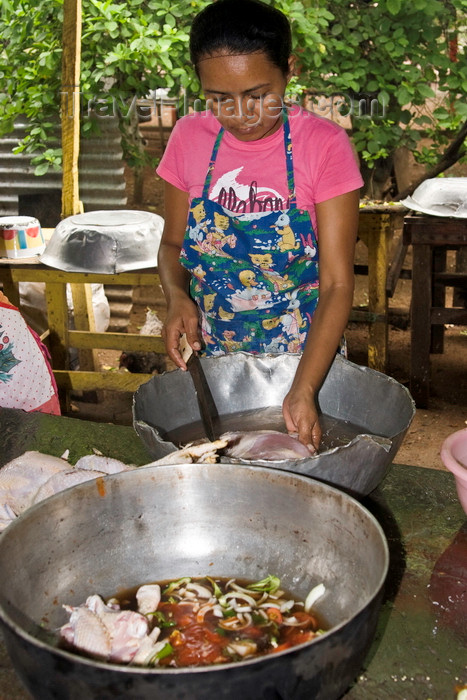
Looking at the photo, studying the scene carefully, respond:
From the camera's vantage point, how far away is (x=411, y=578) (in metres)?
1.52

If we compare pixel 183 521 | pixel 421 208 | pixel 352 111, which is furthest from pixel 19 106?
pixel 183 521

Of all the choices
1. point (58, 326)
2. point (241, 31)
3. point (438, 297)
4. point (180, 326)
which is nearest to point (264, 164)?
point (241, 31)

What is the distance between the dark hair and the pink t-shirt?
0.22 m

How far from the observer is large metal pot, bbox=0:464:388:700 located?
131 cm

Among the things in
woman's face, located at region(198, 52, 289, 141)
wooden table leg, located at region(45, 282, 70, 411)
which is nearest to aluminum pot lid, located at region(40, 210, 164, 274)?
wooden table leg, located at region(45, 282, 70, 411)

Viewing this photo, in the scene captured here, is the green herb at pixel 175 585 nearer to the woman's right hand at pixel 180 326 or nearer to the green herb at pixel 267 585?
the green herb at pixel 267 585

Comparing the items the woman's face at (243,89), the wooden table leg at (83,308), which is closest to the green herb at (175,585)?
the woman's face at (243,89)

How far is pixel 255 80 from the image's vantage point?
1.91 m

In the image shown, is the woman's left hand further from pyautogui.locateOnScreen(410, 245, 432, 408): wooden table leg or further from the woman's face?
pyautogui.locateOnScreen(410, 245, 432, 408): wooden table leg

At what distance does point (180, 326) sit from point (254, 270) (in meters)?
0.29

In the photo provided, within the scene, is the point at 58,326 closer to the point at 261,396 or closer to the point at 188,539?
the point at 261,396

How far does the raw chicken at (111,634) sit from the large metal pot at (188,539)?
0.09m

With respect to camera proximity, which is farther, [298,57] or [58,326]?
[298,57]

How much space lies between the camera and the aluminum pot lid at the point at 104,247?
12.7 feet
